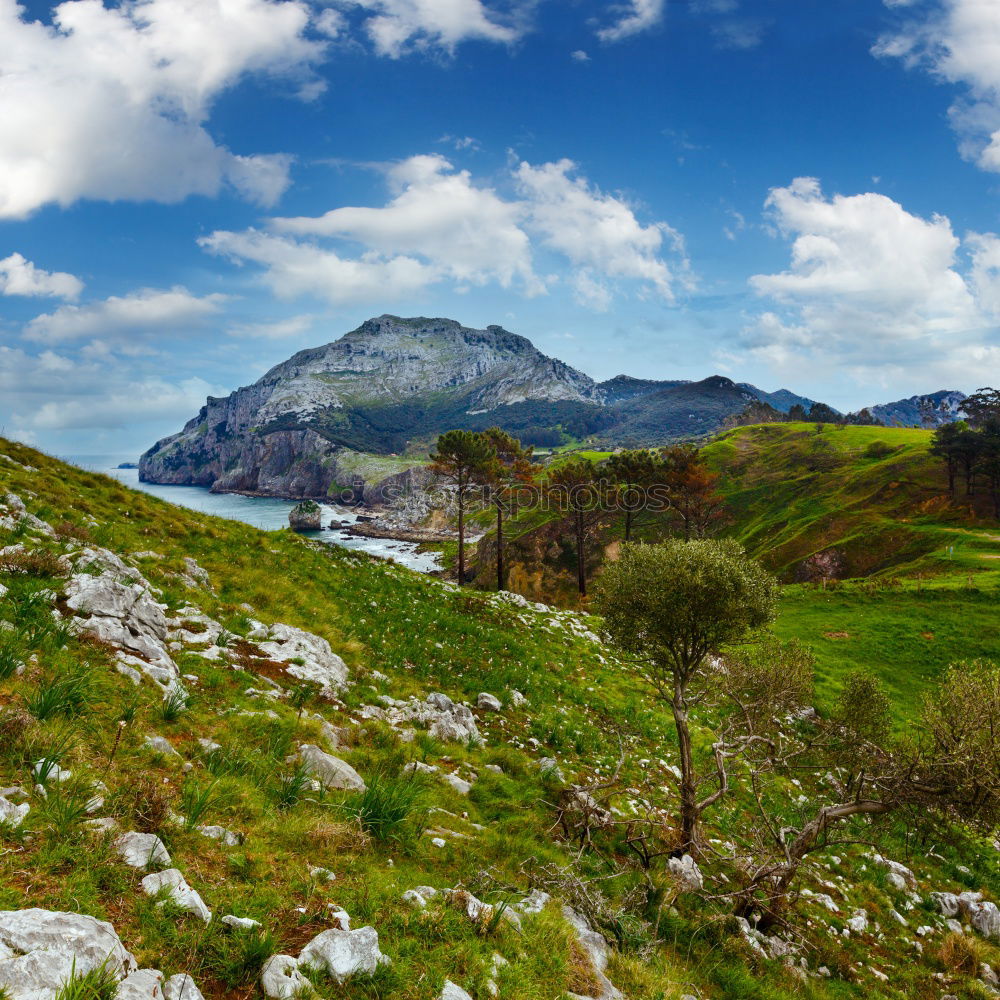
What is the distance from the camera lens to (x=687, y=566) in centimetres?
1677

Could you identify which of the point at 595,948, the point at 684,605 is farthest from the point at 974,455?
the point at 595,948

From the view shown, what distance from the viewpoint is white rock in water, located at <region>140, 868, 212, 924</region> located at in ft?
17.2

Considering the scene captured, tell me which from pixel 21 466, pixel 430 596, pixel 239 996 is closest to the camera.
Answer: pixel 239 996

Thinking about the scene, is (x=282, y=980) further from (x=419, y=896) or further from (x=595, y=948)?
(x=595, y=948)

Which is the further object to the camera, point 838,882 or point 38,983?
point 838,882

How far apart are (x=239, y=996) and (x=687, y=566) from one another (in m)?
15.1

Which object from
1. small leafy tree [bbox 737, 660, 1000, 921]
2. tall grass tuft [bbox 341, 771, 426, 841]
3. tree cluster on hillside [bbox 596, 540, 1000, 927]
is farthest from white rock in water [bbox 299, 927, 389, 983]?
small leafy tree [bbox 737, 660, 1000, 921]

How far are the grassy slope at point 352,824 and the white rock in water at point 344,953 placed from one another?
15 cm

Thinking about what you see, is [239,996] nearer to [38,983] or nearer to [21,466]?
[38,983]

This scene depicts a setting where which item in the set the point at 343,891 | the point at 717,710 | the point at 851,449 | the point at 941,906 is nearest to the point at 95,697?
the point at 343,891

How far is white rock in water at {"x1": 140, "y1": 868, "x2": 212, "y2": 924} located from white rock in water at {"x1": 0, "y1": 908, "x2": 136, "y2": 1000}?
2.17 ft

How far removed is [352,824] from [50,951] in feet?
14.6

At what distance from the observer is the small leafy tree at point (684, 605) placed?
16.2 metres

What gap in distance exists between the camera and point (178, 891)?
17.6 feet
